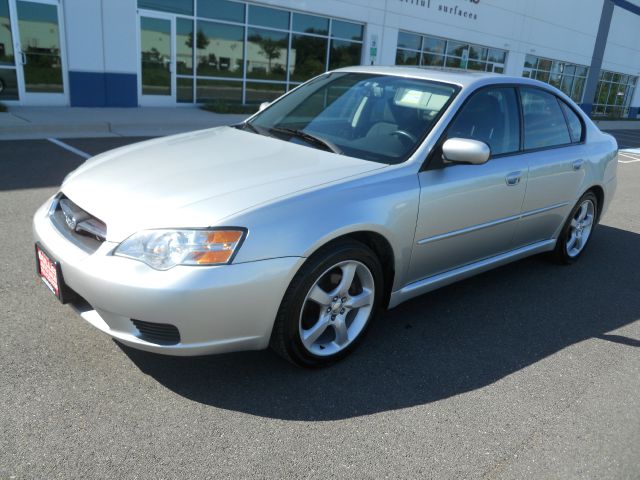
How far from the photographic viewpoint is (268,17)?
16.7 metres

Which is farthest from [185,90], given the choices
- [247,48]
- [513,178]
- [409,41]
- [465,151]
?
[465,151]

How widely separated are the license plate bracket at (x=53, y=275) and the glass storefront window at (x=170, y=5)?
1298 centimetres

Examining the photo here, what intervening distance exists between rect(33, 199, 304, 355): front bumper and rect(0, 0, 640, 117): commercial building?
273 inches

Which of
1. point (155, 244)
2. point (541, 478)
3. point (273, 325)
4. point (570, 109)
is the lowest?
point (541, 478)

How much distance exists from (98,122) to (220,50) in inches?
240

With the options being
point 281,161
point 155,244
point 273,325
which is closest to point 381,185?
point 281,161

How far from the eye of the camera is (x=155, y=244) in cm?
256

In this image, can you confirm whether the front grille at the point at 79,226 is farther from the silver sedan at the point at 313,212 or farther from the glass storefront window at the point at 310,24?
the glass storefront window at the point at 310,24

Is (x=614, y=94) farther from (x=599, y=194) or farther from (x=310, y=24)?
(x=599, y=194)

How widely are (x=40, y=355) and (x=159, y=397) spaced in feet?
2.53

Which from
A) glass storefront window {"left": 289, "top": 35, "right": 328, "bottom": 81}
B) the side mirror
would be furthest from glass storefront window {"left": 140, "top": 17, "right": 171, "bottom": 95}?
the side mirror

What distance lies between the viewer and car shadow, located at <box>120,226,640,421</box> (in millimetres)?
2857

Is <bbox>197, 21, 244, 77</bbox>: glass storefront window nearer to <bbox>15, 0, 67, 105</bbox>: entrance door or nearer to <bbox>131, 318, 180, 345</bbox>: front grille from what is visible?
<bbox>15, 0, 67, 105</bbox>: entrance door

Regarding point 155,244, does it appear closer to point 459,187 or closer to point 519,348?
point 459,187
